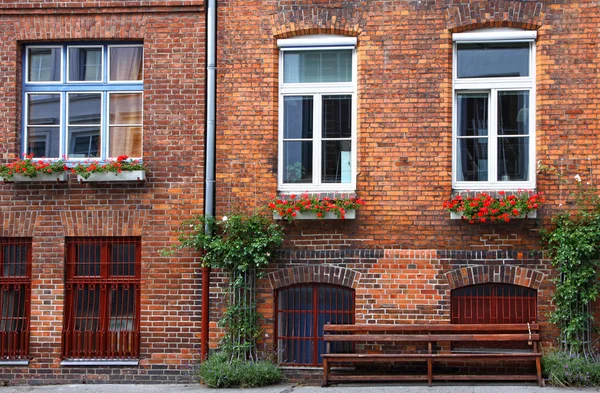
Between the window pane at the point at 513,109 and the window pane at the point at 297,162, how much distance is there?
9.62 feet

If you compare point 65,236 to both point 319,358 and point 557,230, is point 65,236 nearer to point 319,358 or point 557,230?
point 319,358

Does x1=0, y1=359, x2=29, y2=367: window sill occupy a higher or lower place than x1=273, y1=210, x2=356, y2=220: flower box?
lower

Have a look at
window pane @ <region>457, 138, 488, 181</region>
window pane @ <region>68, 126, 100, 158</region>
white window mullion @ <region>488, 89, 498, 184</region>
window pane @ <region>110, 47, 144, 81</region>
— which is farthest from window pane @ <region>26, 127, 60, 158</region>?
white window mullion @ <region>488, 89, 498, 184</region>

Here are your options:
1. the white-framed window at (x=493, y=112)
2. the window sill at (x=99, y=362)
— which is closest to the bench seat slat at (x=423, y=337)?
the white-framed window at (x=493, y=112)

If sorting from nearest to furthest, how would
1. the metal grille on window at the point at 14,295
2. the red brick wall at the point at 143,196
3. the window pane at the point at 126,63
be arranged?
the red brick wall at the point at 143,196
the metal grille on window at the point at 14,295
the window pane at the point at 126,63

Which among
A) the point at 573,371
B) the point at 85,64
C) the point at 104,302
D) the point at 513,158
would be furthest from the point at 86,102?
the point at 573,371

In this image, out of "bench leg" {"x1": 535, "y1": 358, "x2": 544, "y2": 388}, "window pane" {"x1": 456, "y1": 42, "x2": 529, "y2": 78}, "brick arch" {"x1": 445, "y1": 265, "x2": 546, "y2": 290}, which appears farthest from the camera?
"window pane" {"x1": 456, "y1": 42, "x2": 529, "y2": 78}

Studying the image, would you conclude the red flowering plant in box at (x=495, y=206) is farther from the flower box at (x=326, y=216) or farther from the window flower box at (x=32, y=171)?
the window flower box at (x=32, y=171)

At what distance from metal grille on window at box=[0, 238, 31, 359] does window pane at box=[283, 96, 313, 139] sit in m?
4.39

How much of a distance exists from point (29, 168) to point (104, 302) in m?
2.32

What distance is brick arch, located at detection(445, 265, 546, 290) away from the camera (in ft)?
37.0

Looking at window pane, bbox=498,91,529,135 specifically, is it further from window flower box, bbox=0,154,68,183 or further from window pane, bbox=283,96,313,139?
window flower box, bbox=0,154,68,183

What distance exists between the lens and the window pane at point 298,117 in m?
12.0

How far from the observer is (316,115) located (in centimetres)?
1192
